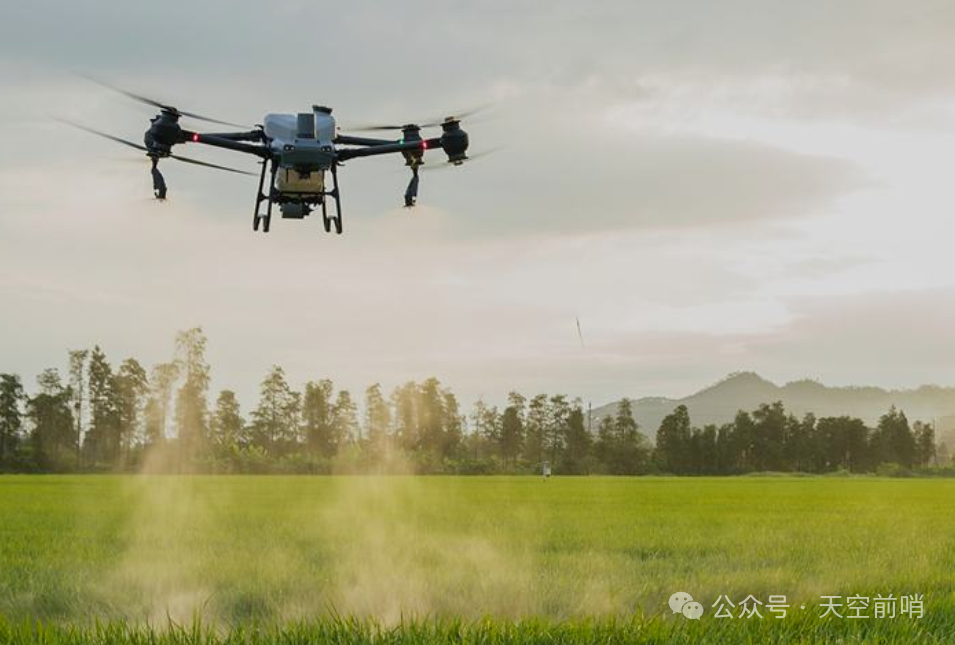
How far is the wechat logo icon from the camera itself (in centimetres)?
1142

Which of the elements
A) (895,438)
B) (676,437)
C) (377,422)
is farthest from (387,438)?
(895,438)

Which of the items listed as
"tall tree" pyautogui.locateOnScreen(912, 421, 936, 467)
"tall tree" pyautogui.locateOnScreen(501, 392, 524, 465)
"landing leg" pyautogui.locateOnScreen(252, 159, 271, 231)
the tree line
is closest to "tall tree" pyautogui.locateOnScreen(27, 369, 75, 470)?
the tree line

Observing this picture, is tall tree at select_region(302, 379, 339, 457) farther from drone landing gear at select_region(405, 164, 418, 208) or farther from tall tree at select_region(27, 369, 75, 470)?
drone landing gear at select_region(405, 164, 418, 208)

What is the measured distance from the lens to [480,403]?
133 metres

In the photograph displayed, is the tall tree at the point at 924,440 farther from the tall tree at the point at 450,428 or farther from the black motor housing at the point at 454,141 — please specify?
the black motor housing at the point at 454,141

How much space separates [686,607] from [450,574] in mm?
4122

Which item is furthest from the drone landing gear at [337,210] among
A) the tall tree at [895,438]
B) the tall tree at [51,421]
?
the tall tree at [895,438]

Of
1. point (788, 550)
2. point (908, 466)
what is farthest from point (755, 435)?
point (788, 550)

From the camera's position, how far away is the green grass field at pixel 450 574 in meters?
10.3

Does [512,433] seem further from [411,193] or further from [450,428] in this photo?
[411,193]

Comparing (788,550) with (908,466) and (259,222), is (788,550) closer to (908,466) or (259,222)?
(259,222)

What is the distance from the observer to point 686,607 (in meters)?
11.8

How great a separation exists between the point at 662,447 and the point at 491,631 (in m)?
122

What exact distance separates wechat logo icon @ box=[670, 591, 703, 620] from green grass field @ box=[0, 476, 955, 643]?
0.37ft
